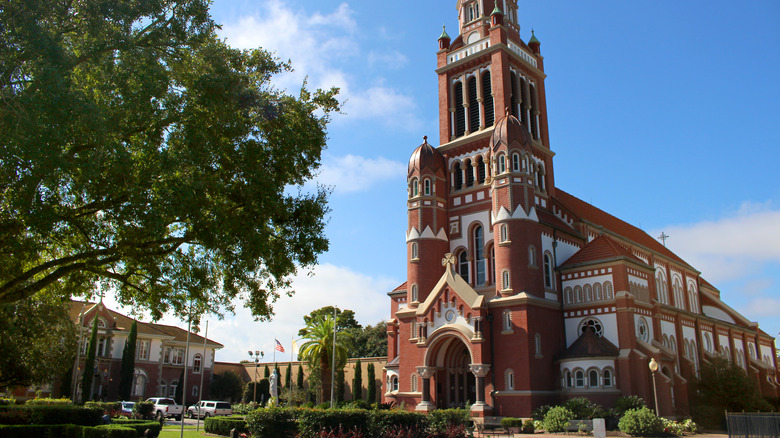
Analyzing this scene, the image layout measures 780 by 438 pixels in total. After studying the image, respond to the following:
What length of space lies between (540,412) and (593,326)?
255 inches

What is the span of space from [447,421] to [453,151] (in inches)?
900

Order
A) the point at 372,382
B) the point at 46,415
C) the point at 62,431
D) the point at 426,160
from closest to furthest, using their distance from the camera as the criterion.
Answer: the point at 62,431 < the point at 46,415 < the point at 426,160 < the point at 372,382

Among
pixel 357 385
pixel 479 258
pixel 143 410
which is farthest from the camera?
pixel 357 385

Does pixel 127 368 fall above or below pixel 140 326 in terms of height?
below

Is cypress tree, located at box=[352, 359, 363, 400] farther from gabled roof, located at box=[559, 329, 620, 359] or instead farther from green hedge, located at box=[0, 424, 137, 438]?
green hedge, located at box=[0, 424, 137, 438]

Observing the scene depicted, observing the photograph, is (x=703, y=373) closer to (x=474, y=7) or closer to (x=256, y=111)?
(x=474, y=7)

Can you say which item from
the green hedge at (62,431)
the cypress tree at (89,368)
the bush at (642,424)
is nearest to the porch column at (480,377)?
the bush at (642,424)

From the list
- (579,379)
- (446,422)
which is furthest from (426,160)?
(446,422)

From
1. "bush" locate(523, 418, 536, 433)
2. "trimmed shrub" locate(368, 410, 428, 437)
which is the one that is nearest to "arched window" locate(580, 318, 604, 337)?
"bush" locate(523, 418, 536, 433)

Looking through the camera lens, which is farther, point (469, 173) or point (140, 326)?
point (140, 326)

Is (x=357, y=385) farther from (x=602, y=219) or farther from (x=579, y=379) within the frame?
(x=602, y=219)

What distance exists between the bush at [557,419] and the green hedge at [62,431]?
18.9m

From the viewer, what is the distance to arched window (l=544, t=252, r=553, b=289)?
35531 millimetres

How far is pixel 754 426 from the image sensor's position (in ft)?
67.2
